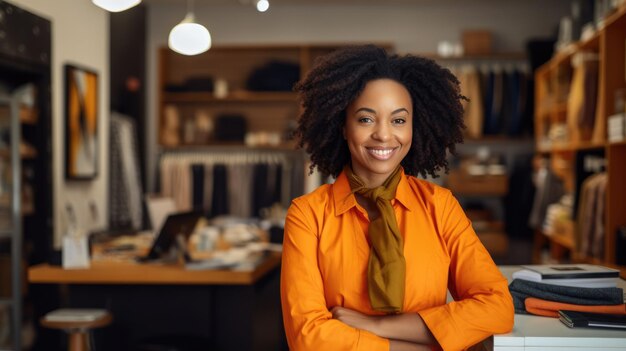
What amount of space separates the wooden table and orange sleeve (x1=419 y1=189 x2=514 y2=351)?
6.86ft

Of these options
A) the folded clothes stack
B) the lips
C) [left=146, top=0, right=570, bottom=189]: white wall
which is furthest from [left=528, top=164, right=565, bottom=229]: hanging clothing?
the lips

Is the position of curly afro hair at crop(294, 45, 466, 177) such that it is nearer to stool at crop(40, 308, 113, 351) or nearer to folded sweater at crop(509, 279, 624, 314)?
folded sweater at crop(509, 279, 624, 314)

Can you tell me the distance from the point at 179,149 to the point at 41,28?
306 cm

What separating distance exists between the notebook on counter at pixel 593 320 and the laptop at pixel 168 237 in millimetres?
2609

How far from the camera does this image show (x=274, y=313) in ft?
14.2

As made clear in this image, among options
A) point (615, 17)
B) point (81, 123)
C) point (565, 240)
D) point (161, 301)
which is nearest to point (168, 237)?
point (161, 301)

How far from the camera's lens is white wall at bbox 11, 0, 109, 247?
517 centimetres

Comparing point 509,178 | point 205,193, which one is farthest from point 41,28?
point 509,178

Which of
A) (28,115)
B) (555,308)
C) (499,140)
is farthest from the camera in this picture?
(499,140)

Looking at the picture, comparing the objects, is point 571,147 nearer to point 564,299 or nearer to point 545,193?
point 545,193

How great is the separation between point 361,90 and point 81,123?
4297 mm

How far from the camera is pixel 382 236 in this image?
1.67m

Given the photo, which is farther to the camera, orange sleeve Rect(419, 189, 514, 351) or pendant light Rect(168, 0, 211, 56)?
pendant light Rect(168, 0, 211, 56)

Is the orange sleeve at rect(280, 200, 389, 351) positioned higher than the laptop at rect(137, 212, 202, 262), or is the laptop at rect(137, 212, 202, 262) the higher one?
the orange sleeve at rect(280, 200, 389, 351)
